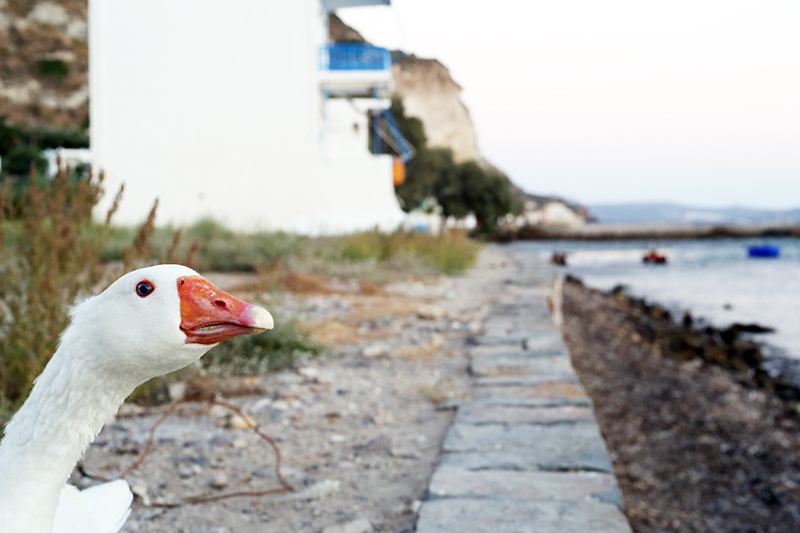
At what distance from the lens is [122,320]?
122cm

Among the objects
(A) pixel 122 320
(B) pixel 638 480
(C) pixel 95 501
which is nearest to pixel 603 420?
(B) pixel 638 480

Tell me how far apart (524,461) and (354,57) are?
14706mm

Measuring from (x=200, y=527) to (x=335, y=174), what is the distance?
46.1ft

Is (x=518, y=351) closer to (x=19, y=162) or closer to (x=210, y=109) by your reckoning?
(x=210, y=109)

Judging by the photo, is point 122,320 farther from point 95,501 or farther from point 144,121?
point 144,121

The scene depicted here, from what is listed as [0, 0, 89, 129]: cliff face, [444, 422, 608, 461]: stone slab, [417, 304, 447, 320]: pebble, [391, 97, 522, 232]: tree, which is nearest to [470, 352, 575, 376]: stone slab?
[444, 422, 608, 461]: stone slab

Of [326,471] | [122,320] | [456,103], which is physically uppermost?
[456,103]

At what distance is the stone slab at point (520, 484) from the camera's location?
94.0 inches

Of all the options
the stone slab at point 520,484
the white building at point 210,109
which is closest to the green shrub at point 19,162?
the white building at point 210,109

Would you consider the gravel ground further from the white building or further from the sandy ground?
the white building

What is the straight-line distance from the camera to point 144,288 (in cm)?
122

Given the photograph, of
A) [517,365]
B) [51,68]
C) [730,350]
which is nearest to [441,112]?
[51,68]

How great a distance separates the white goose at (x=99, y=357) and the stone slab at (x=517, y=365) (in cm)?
316

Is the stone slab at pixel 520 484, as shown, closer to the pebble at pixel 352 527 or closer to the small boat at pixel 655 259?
the pebble at pixel 352 527
